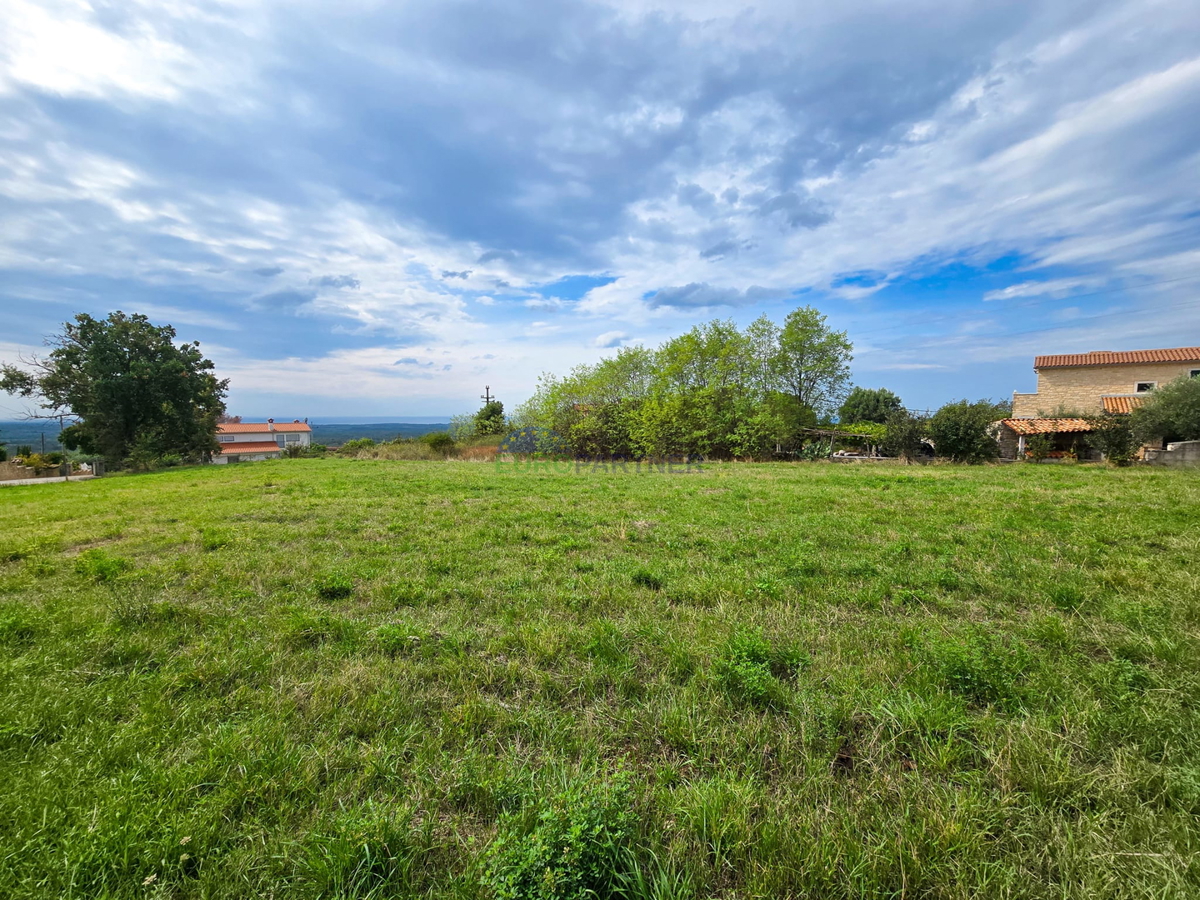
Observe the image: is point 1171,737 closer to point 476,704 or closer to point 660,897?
point 660,897

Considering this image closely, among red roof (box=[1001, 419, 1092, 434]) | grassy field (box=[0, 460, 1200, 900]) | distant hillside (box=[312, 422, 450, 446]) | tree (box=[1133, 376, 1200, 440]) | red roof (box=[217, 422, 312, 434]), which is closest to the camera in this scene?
grassy field (box=[0, 460, 1200, 900])

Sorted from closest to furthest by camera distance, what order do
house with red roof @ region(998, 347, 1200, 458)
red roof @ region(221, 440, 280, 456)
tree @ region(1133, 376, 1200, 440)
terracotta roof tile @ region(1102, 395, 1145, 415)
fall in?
1. tree @ region(1133, 376, 1200, 440)
2. terracotta roof tile @ region(1102, 395, 1145, 415)
3. house with red roof @ region(998, 347, 1200, 458)
4. red roof @ region(221, 440, 280, 456)

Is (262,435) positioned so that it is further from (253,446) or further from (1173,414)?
(1173,414)

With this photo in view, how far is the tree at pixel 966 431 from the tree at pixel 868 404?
2727cm

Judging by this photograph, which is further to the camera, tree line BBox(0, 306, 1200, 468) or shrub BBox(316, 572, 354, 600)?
tree line BBox(0, 306, 1200, 468)

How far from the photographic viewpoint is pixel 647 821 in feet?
6.09

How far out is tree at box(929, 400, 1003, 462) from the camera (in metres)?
19.8

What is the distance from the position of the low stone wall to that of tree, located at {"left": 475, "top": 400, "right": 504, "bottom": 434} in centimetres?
3232

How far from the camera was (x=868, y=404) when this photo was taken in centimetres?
4762

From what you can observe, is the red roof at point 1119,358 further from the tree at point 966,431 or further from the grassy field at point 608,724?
the grassy field at point 608,724

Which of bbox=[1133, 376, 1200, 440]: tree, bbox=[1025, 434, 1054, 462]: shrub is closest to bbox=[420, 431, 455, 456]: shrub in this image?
bbox=[1025, 434, 1054, 462]: shrub

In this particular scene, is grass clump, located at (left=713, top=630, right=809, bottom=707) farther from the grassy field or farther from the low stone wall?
the low stone wall

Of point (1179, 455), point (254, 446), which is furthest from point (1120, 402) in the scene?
point (254, 446)

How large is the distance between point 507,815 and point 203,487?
15674 millimetres
